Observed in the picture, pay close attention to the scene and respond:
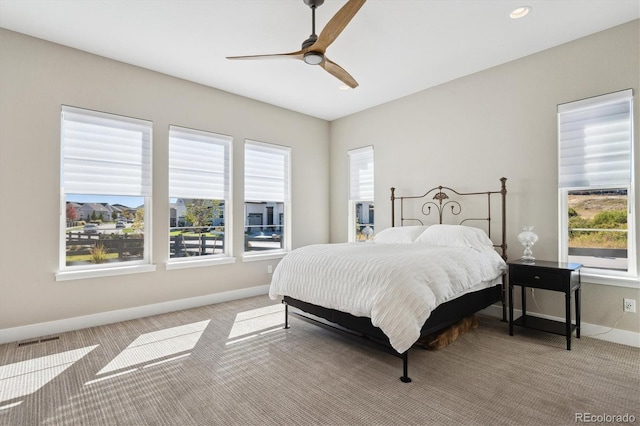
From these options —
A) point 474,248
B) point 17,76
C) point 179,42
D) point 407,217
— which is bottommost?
point 474,248

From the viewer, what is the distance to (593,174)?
3164 millimetres

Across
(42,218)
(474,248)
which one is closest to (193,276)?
(42,218)

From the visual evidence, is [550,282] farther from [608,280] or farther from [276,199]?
[276,199]

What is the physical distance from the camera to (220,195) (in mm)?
4625

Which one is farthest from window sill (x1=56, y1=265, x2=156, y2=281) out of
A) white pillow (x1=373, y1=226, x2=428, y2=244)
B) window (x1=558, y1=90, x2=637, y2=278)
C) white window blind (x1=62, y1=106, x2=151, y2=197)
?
window (x1=558, y1=90, x2=637, y2=278)

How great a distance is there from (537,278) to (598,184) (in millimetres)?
1123

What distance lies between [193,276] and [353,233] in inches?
109

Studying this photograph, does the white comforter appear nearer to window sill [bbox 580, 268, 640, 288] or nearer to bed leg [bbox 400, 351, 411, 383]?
bed leg [bbox 400, 351, 411, 383]

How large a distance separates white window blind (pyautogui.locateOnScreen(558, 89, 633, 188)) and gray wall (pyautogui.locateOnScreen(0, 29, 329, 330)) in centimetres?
404

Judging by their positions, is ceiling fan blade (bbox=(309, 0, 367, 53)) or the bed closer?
ceiling fan blade (bbox=(309, 0, 367, 53))

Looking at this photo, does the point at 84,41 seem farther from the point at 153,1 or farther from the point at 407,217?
the point at 407,217

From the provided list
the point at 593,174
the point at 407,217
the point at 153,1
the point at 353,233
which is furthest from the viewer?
the point at 353,233

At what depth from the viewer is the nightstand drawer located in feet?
9.55

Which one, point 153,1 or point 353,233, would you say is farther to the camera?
point 353,233
